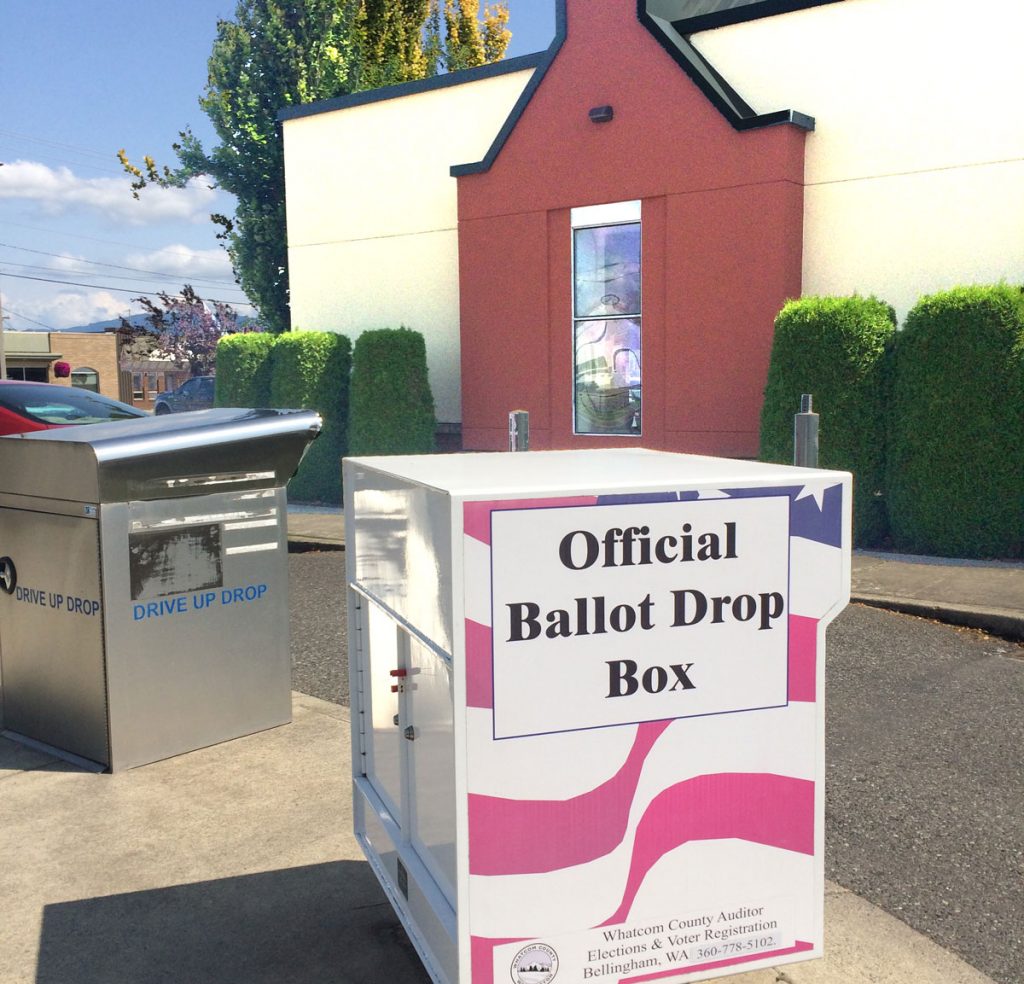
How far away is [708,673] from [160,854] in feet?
7.85

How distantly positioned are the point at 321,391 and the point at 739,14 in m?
7.73

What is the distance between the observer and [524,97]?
1459 cm

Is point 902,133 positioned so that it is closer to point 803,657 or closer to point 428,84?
point 428,84

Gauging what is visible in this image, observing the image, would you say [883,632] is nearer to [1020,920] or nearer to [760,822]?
[1020,920]

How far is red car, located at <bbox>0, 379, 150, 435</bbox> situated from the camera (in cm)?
1163

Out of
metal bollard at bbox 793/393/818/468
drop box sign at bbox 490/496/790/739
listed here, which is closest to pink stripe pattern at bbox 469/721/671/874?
drop box sign at bbox 490/496/790/739

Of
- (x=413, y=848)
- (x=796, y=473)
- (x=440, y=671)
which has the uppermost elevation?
(x=796, y=473)

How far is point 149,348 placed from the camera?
50312 mm

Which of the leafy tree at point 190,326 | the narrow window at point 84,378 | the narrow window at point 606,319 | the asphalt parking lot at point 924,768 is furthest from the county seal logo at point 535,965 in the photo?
the narrow window at point 84,378

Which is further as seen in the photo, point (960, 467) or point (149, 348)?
point (149, 348)

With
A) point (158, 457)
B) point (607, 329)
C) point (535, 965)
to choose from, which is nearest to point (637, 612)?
point (535, 965)

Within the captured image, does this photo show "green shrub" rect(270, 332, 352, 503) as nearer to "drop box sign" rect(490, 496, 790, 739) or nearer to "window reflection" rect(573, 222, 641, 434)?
"window reflection" rect(573, 222, 641, 434)

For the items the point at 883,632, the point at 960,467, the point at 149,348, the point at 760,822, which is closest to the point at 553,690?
the point at 760,822

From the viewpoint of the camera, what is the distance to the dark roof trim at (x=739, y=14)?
1317cm
